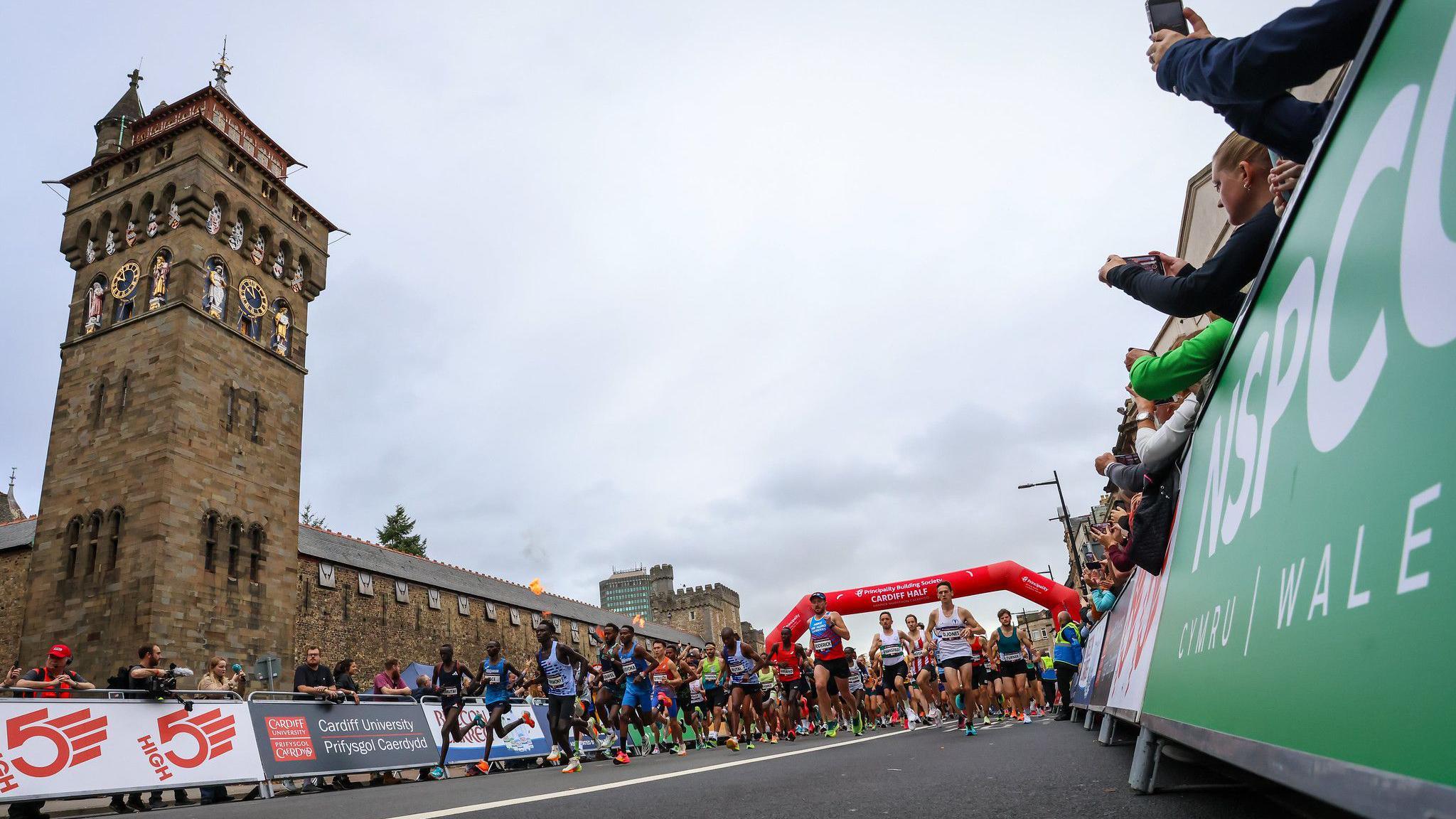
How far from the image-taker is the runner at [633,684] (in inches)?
485

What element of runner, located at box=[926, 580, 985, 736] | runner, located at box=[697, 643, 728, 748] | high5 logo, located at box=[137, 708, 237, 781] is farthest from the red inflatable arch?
high5 logo, located at box=[137, 708, 237, 781]

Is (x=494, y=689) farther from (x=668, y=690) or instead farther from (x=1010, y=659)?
(x=1010, y=659)

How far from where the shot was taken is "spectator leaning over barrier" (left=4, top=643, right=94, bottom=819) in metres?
8.06

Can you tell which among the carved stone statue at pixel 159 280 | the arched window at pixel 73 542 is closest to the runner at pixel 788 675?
the arched window at pixel 73 542

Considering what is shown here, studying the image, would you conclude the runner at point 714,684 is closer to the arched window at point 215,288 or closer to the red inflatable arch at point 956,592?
the red inflatable arch at point 956,592

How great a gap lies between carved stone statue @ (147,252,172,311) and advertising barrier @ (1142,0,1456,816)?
33569mm

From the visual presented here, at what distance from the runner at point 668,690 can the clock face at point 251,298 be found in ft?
75.9

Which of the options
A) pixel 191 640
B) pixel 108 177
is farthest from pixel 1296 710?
pixel 108 177

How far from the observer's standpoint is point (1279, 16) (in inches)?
88.9

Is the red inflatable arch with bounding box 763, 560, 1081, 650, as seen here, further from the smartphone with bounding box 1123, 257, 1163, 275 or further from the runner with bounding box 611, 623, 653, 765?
the smartphone with bounding box 1123, 257, 1163, 275

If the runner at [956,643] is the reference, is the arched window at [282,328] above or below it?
above

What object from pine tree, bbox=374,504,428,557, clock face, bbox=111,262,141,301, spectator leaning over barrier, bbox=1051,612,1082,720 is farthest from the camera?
pine tree, bbox=374,504,428,557

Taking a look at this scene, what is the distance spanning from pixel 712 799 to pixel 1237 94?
4.13 m

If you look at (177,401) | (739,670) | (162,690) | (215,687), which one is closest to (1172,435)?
(739,670)
